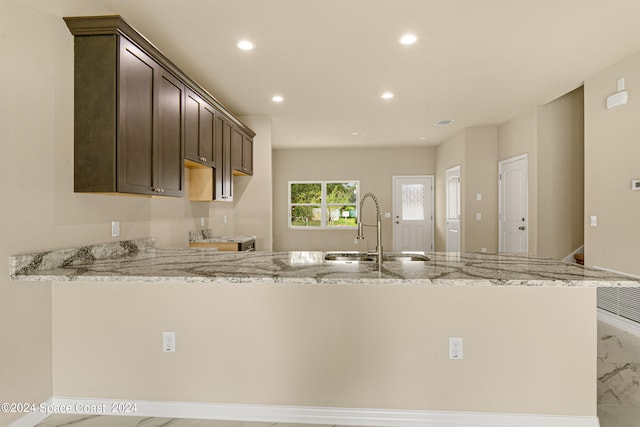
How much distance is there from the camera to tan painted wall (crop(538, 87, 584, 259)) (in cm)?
502

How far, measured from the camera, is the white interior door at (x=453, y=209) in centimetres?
676

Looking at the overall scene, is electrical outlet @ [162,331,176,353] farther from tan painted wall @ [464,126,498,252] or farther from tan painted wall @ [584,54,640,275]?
tan painted wall @ [464,126,498,252]

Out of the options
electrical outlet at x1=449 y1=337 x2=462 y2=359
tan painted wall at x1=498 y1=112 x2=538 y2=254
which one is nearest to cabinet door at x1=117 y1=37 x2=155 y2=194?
electrical outlet at x1=449 y1=337 x2=462 y2=359

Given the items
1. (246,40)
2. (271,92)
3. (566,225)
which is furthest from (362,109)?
(566,225)

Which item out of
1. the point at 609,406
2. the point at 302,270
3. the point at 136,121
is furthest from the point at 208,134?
the point at 609,406

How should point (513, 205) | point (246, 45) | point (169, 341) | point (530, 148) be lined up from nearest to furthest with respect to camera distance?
point (169, 341)
point (246, 45)
point (530, 148)
point (513, 205)

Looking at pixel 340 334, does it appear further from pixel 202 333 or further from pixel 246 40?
pixel 246 40

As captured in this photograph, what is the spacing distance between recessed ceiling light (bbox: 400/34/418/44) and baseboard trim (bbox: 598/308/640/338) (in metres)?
3.43

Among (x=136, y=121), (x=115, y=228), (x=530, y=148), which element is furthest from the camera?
(x=530, y=148)

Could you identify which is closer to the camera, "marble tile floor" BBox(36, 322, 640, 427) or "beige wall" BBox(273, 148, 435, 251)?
"marble tile floor" BBox(36, 322, 640, 427)

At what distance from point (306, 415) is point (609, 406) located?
1846 mm

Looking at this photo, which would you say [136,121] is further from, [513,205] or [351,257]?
[513,205]

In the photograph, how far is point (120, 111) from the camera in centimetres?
216

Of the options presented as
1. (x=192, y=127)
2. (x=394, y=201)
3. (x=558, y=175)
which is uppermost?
(x=192, y=127)
